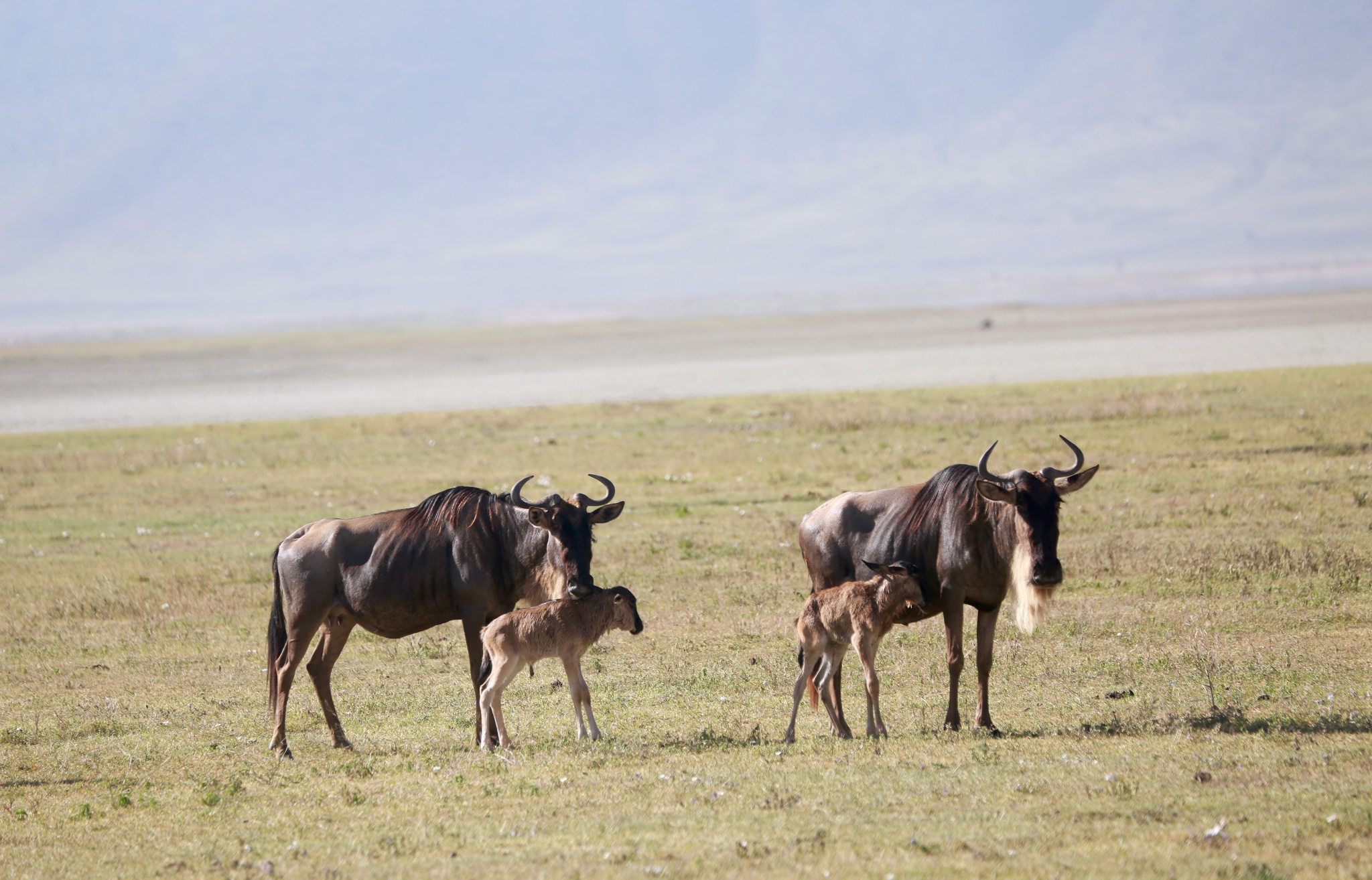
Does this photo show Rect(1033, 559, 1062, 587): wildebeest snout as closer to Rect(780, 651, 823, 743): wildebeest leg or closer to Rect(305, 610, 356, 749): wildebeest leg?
Rect(780, 651, 823, 743): wildebeest leg

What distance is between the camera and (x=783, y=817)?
977 centimetres

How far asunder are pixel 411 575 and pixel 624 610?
6.89ft

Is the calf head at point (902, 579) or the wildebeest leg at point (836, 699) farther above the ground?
the calf head at point (902, 579)

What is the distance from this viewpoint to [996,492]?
12.0 metres

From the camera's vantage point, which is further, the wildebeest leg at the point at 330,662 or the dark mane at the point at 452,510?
the dark mane at the point at 452,510

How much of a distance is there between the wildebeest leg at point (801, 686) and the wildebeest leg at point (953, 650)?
1.09 m

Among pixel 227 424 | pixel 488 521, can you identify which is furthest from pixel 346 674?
pixel 227 424

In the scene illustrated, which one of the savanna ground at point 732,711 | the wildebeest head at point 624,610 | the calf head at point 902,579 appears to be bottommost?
the savanna ground at point 732,711

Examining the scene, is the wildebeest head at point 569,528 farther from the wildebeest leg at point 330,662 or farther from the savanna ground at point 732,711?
the wildebeest leg at point 330,662

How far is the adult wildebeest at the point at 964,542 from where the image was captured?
12.0 meters

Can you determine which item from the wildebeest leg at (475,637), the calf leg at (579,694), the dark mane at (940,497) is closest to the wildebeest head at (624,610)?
the calf leg at (579,694)

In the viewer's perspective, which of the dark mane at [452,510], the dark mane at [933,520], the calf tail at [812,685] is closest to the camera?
the calf tail at [812,685]

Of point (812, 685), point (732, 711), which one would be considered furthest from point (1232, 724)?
point (732, 711)

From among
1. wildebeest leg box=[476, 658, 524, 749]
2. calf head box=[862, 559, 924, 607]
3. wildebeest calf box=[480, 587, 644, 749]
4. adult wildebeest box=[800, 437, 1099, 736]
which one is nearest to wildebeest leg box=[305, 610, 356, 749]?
wildebeest leg box=[476, 658, 524, 749]
